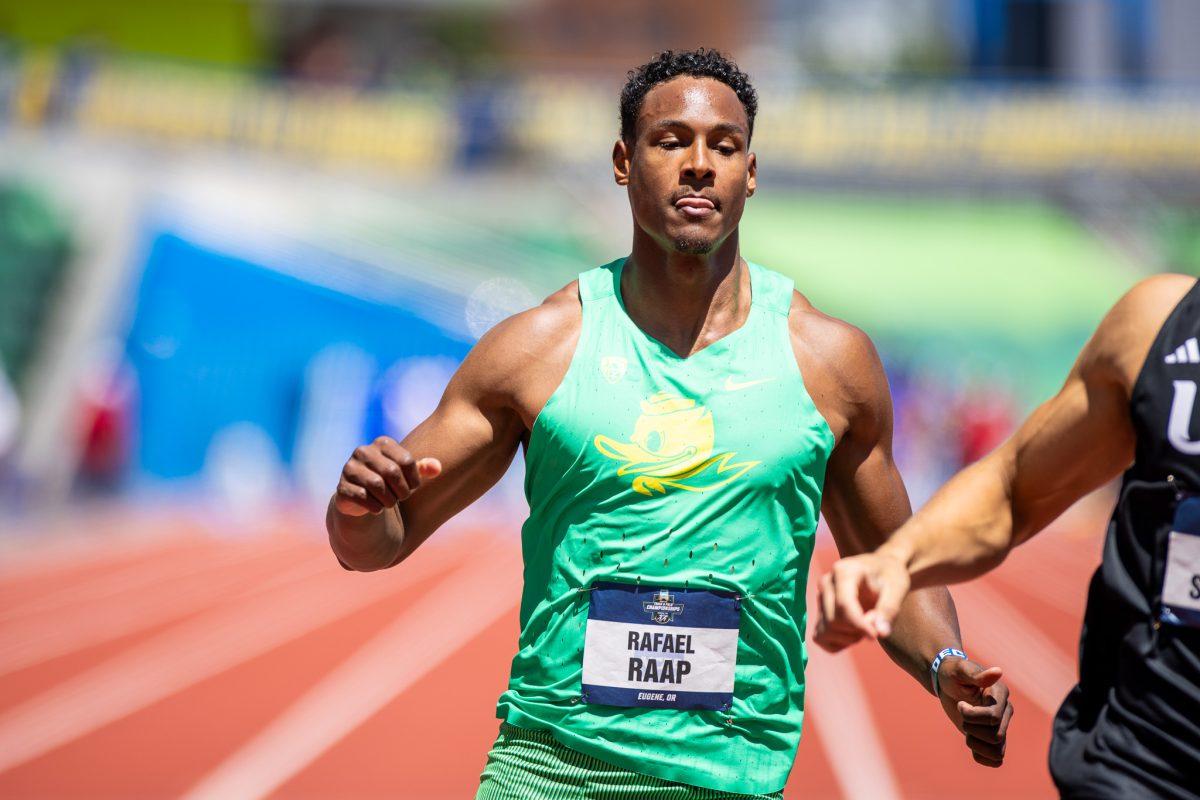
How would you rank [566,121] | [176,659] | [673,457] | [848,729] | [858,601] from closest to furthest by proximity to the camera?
[858,601]
[673,457]
[848,729]
[176,659]
[566,121]

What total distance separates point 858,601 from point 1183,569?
45 cm

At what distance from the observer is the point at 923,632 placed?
279cm

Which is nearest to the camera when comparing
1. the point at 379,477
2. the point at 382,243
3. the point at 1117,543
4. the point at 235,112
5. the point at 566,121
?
the point at 1117,543

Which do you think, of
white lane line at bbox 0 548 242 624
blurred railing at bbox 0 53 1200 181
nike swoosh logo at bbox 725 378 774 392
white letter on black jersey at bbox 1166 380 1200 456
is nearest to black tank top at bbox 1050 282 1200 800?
white letter on black jersey at bbox 1166 380 1200 456

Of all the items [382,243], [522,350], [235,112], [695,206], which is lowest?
[382,243]

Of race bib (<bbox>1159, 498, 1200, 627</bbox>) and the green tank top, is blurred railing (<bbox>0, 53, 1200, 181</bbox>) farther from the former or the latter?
race bib (<bbox>1159, 498, 1200, 627</bbox>)

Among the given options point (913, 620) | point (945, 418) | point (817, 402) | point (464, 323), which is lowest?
point (945, 418)

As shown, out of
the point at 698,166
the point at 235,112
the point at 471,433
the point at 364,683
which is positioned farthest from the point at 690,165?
the point at 235,112

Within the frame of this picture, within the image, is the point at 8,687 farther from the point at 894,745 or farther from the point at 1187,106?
the point at 1187,106

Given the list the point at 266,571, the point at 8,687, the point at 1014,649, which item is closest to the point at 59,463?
the point at 266,571

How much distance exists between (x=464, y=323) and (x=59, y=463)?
19.8ft

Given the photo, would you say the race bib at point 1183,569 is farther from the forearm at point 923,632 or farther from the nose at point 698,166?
the nose at point 698,166

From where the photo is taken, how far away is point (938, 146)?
25.6 metres

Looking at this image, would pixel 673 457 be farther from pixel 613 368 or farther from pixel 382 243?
pixel 382 243
